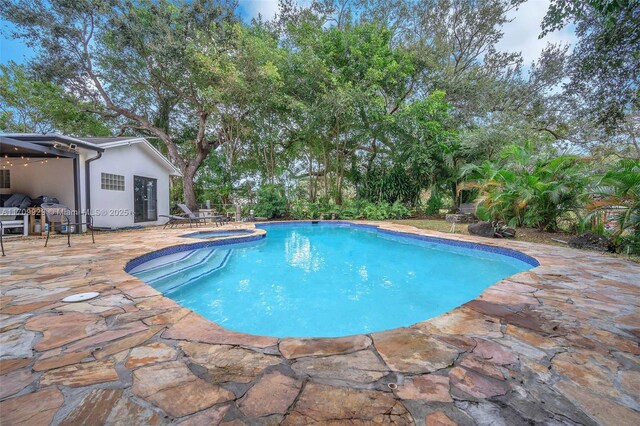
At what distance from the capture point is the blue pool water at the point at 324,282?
11.3 feet

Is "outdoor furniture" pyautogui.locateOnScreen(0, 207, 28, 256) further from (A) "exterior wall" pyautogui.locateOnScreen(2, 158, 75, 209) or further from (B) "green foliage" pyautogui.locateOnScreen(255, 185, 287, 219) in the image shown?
(B) "green foliage" pyautogui.locateOnScreen(255, 185, 287, 219)

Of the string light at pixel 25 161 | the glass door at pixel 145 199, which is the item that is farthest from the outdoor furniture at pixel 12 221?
the glass door at pixel 145 199

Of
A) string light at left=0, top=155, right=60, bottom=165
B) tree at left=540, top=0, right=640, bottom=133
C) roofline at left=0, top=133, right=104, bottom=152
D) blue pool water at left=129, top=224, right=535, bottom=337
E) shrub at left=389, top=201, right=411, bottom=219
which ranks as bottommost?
blue pool water at left=129, top=224, right=535, bottom=337

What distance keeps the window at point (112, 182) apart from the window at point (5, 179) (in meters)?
3.11

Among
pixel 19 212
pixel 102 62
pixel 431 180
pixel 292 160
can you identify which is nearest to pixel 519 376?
pixel 19 212

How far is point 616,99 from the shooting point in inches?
207

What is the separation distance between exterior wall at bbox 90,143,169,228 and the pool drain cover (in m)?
7.32

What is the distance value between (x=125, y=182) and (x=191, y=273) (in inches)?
283

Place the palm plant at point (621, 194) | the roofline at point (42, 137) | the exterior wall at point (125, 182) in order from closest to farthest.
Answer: the palm plant at point (621, 194) < the roofline at point (42, 137) < the exterior wall at point (125, 182)

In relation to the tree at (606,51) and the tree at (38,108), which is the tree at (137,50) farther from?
the tree at (606,51)

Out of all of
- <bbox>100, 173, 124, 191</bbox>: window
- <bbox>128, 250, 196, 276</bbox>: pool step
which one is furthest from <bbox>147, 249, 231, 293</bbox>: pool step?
<bbox>100, 173, 124, 191</bbox>: window

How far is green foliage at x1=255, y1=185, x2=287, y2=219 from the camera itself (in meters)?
13.0

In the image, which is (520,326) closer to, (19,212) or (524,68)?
(19,212)

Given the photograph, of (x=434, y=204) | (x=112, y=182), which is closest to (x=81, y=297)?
(x=112, y=182)
